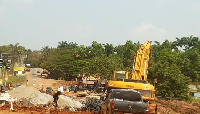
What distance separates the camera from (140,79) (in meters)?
23.0

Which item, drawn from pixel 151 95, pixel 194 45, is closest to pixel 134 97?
pixel 151 95

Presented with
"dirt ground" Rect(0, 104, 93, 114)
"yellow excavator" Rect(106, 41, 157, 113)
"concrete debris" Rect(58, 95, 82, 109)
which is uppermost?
"yellow excavator" Rect(106, 41, 157, 113)

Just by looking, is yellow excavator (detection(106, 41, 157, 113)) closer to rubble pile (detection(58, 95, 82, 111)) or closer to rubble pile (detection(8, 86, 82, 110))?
rubble pile (detection(58, 95, 82, 111))

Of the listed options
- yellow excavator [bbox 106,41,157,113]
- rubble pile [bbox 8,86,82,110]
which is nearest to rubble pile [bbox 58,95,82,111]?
rubble pile [bbox 8,86,82,110]

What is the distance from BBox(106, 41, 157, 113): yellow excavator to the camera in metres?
18.2

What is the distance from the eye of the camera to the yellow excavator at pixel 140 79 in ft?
59.9

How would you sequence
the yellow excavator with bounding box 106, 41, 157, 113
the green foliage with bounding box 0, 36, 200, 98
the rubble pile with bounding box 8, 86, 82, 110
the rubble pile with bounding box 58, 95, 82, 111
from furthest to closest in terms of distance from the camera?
the green foliage with bounding box 0, 36, 200, 98 < the rubble pile with bounding box 8, 86, 82, 110 < the rubble pile with bounding box 58, 95, 82, 111 < the yellow excavator with bounding box 106, 41, 157, 113

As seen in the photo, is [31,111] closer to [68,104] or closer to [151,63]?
[68,104]

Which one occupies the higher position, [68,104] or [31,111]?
[68,104]

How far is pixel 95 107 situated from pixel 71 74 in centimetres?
5930

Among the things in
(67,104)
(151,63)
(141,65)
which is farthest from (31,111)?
(151,63)

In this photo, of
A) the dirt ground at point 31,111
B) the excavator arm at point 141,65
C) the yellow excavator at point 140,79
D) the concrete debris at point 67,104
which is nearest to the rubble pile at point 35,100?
the concrete debris at point 67,104

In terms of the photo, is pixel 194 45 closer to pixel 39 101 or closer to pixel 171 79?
pixel 171 79

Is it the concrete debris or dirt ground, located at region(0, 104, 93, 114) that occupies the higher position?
the concrete debris
